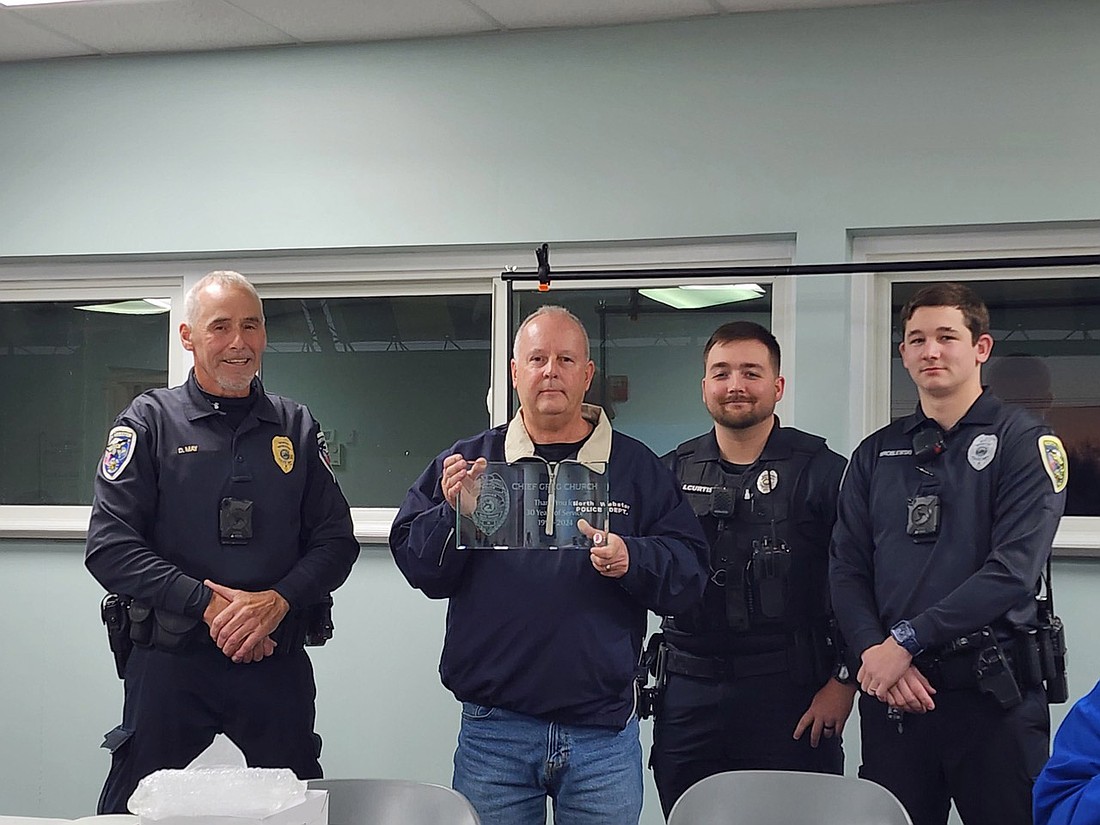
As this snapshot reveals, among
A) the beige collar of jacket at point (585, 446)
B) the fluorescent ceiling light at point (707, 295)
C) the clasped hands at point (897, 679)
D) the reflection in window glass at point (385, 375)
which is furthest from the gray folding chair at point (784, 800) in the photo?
the reflection in window glass at point (385, 375)

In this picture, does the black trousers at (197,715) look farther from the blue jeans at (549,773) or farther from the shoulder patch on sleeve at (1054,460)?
the shoulder patch on sleeve at (1054,460)

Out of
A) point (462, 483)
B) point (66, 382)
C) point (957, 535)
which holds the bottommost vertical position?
point (957, 535)

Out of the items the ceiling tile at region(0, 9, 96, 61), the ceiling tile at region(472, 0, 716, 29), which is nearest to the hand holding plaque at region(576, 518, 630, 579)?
the ceiling tile at region(472, 0, 716, 29)

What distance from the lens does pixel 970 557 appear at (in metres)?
2.75

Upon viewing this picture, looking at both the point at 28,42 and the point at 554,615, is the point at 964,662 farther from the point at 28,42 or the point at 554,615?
the point at 28,42

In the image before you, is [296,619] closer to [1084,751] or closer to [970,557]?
[970,557]

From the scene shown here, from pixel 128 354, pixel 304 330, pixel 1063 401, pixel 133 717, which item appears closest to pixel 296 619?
pixel 133 717

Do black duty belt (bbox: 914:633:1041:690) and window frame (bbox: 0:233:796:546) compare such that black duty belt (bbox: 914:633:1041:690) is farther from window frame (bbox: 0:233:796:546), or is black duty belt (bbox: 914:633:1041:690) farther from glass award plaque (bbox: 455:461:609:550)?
window frame (bbox: 0:233:796:546)

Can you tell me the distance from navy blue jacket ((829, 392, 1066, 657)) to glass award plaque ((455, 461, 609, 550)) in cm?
70

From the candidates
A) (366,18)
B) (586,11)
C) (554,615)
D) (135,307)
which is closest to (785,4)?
(586,11)

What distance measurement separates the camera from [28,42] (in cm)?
389

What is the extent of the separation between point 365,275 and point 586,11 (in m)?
1.10

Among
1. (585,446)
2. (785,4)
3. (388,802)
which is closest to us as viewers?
(388,802)

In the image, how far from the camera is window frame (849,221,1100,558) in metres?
3.42
